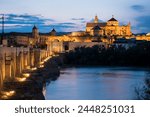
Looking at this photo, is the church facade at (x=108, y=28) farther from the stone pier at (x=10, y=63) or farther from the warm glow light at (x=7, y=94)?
the warm glow light at (x=7, y=94)

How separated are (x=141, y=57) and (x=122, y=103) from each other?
19326 millimetres

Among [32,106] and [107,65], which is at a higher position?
[32,106]

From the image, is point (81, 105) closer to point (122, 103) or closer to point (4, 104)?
point (122, 103)

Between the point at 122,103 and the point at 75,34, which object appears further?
the point at 75,34

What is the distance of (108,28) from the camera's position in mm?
40250

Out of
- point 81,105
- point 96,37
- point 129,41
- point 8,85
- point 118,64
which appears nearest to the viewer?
point 81,105

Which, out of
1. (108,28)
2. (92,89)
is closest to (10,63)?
(92,89)

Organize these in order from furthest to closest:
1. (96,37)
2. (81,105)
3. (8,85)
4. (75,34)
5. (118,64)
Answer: (75,34), (96,37), (118,64), (8,85), (81,105)

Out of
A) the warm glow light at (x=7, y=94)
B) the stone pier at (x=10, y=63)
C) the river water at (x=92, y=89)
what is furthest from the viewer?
the river water at (x=92, y=89)

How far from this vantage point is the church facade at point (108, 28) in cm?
3866

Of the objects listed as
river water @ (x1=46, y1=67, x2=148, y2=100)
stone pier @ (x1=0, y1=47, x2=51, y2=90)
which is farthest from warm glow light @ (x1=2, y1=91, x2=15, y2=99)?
river water @ (x1=46, y1=67, x2=148, y2=100)

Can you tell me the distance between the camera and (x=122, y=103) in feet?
7.97

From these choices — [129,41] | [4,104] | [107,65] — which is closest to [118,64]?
[107,65]

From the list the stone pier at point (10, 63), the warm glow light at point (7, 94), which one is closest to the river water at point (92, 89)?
the stone pier at point (10, 63)
